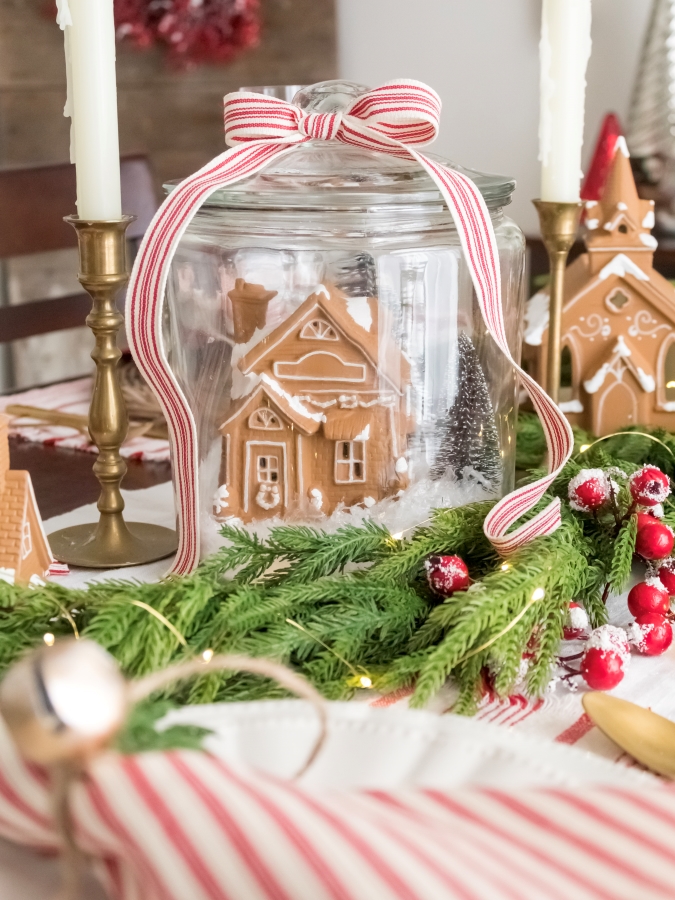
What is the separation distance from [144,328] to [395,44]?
1.95 m

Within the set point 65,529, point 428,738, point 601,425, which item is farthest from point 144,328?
point 601,425

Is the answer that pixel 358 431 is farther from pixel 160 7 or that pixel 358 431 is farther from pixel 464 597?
pixel 160 7

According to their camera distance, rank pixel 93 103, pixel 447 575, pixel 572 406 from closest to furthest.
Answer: pixel 447 575
pixel 93 103
pixel 572 406

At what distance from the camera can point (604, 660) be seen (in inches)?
19.8

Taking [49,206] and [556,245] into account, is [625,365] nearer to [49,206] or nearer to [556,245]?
[556,245]

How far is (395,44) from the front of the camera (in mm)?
2354

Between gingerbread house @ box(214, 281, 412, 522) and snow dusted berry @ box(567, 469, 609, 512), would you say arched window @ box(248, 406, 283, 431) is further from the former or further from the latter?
snow dusted berry @ box(567, 469, 609, 512)

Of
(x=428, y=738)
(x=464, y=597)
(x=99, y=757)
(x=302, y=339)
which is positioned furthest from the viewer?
(x=302, y=339)

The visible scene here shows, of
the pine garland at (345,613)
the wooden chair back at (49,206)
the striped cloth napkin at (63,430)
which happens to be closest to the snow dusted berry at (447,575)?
the pine garland at (345,613)

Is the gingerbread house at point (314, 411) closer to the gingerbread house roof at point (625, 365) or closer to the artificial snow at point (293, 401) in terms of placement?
the artificial snow at point (293, 401)

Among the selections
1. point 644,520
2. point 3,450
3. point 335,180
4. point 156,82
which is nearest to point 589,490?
point 644,520

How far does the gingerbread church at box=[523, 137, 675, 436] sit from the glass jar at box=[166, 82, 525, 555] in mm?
219

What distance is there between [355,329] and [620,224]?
1.16ft

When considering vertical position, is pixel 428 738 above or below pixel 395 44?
below
